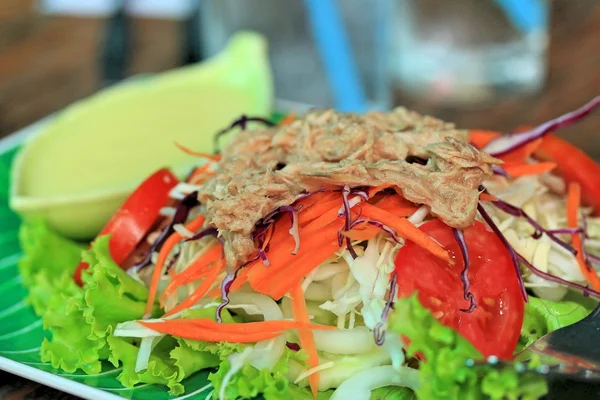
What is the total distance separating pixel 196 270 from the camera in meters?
1.76

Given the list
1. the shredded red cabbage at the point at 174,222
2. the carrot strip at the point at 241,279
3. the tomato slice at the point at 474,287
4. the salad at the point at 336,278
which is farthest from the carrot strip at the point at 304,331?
the shredded red cabbage at the point at 174,222

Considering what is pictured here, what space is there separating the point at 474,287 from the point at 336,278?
0.36 metres

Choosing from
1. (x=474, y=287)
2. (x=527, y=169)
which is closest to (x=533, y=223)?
(x=527, y=169)

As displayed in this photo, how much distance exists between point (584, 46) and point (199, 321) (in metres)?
3.58

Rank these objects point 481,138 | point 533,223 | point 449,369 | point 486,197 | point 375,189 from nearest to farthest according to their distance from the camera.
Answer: point 449,369, point 375,189, point 486,197, point 533,223, point 481,138

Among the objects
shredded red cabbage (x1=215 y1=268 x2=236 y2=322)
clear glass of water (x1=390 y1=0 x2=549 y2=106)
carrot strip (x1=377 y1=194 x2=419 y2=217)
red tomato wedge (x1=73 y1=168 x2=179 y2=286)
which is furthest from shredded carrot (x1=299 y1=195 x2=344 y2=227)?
clear glass of water (x1=390 y1=0 x2=549 y2=106)

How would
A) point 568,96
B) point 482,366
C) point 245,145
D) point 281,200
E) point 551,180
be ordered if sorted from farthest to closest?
point 568,96 → point 551,180 → point 245,145 → point 281,200 → point 482,366

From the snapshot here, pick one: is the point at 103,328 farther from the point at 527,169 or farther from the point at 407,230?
the point at 527,169

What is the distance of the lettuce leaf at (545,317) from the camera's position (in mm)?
1666

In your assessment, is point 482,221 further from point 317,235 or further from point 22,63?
point 22,63

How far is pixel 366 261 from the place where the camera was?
1.65 metres

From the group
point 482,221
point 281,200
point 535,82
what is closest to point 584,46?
point 535,82

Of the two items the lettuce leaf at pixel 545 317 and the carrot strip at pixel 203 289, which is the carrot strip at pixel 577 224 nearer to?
the lettuce leaf at pixel 545 317

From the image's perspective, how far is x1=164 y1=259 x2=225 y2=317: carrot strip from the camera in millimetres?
1708
